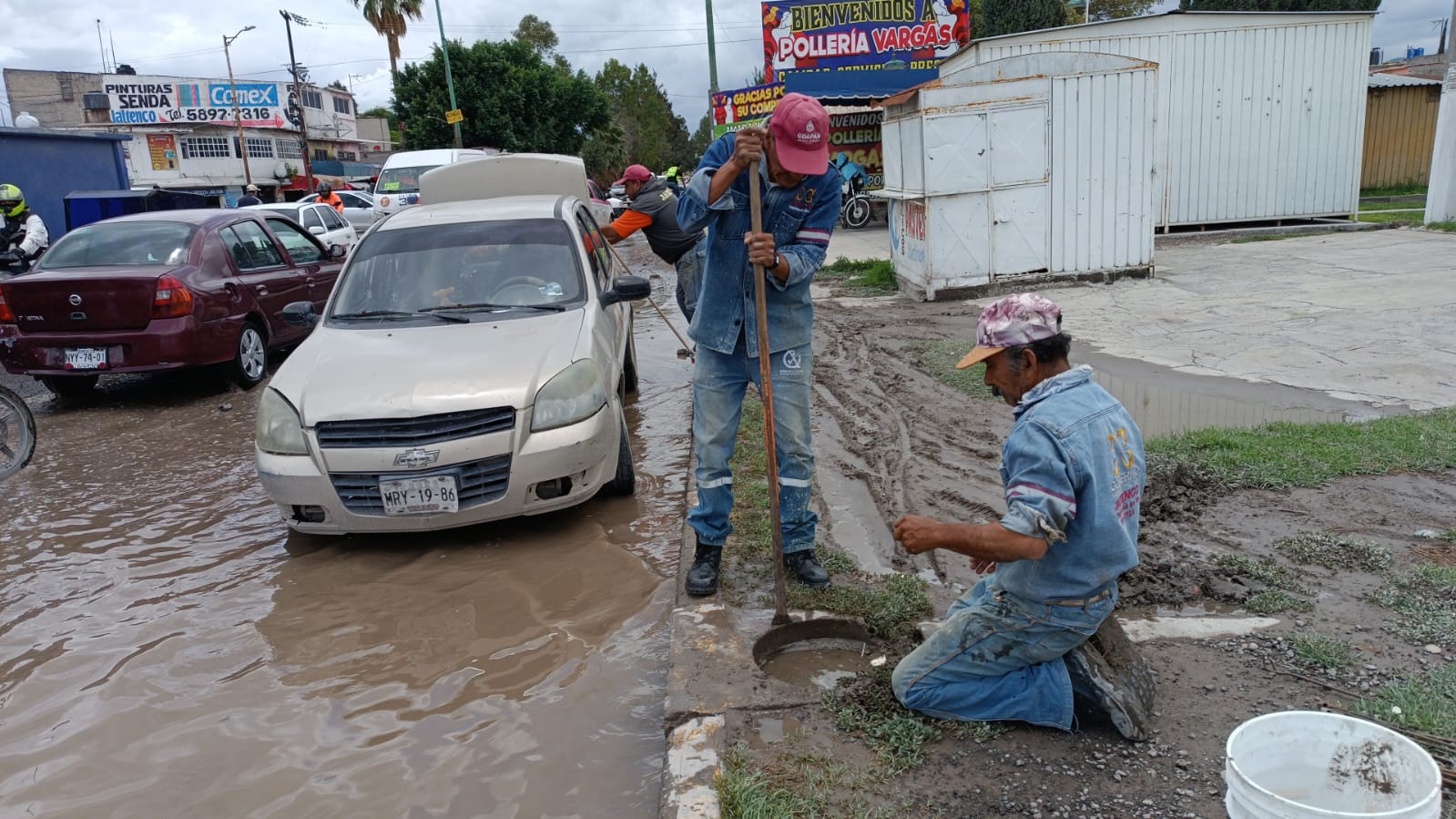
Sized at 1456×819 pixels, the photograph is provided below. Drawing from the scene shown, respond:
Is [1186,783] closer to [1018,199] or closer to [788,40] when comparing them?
[1018,199]

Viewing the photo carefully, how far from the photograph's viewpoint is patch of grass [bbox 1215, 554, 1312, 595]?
376cm

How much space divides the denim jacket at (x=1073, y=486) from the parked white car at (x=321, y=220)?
15452mm

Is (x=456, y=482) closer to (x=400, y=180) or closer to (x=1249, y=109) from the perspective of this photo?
(x=1249, y=109)

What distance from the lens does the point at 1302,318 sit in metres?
8.75

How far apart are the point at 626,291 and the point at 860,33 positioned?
22.3 m

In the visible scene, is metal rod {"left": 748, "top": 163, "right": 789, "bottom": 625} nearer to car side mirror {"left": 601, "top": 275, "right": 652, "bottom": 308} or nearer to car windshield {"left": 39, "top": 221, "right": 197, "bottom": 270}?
car side mirror {"left": 601, "top": 275, "right": 652, "bottom": 308}

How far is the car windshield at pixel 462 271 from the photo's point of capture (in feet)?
18.6

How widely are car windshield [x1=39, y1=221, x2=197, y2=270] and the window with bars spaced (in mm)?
48005

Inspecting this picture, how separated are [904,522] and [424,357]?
10.2 feet

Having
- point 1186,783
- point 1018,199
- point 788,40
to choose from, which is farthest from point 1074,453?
point 788,40

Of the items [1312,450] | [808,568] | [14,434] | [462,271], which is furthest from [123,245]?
[1312,450]

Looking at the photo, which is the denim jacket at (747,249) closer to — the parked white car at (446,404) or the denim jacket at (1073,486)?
the parked white car at (446,404)

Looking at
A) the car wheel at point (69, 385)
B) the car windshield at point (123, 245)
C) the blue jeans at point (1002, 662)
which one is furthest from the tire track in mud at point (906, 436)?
the car wheel at point (69, 385)

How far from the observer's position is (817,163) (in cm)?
A: 372
